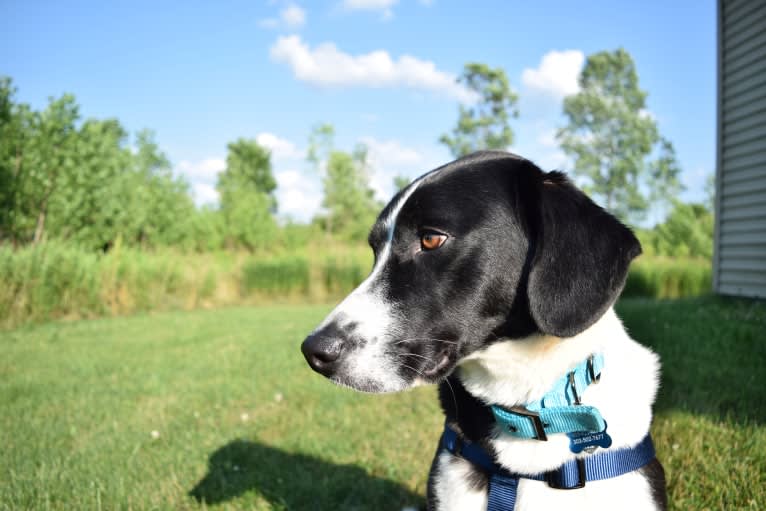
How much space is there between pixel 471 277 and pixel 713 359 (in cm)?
330

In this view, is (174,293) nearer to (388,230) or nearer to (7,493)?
(7,493)

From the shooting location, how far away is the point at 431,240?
5.88 feet

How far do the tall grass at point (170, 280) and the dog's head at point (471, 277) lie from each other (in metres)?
11.1

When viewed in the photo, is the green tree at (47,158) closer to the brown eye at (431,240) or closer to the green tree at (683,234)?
the brown eye at (431,240)

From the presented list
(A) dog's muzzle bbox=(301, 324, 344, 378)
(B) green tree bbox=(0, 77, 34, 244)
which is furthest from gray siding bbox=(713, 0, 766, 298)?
(B) green tree bbox=(0, 77, 34, 244)

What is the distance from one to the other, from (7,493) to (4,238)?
13.8m

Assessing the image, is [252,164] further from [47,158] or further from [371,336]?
[371,336]

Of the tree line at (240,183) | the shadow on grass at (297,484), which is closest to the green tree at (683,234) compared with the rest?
the tree line at (240,183)

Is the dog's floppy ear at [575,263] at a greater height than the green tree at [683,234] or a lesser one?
lesser

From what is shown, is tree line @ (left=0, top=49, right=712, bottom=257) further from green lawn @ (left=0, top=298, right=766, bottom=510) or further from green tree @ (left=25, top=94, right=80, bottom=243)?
green lawn @ (left=0, top=298, right=766, bottom=510)

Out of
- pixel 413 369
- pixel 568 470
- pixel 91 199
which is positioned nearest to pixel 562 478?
pixel 568 470

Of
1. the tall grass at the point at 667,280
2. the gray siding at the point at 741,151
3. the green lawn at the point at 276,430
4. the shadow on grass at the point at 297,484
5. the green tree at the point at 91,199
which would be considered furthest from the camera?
the tall grass at the point at 667,280

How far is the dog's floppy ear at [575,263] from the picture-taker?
157cm

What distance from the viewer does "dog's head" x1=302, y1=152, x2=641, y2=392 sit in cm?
160
